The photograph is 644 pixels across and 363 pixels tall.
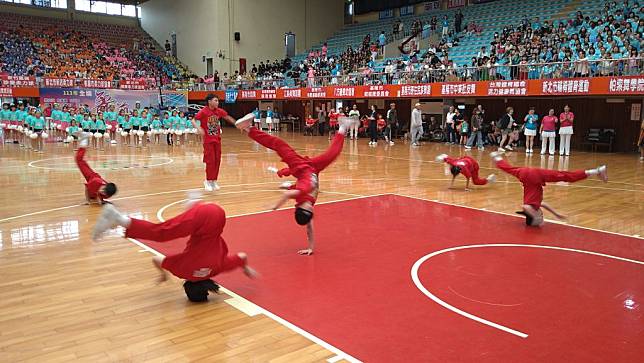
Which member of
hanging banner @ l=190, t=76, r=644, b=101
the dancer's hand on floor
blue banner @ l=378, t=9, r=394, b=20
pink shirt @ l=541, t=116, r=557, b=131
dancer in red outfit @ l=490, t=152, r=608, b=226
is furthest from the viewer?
blue banner @ l=378, t=9, r=394, b=20

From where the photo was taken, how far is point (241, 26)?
38.2 meters

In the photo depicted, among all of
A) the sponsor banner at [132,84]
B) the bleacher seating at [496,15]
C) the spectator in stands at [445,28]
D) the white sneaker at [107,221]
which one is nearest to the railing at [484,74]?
the bleacher seating at [496,15]

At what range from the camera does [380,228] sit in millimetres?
7809

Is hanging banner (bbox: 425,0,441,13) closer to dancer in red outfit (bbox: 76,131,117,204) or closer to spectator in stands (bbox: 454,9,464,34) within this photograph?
spectator in stands (bbox: 454,9,464,34)

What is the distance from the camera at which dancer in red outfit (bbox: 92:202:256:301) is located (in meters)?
4.50

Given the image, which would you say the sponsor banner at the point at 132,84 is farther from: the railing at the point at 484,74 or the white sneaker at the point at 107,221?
the white sneaker at the point at 107,221

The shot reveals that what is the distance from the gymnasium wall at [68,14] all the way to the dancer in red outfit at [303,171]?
39.8m

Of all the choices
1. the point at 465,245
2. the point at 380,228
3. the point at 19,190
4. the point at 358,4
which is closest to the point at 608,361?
the point at 465,245

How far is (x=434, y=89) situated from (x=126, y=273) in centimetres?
1860

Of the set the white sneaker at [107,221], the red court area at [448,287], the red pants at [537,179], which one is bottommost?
the red court area at [448,287]

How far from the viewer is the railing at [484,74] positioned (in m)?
17.1

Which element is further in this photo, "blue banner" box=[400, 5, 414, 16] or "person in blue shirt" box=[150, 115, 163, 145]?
"blue banner" box=[400, 5, 414, 16]

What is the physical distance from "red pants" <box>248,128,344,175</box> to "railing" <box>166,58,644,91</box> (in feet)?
44.9

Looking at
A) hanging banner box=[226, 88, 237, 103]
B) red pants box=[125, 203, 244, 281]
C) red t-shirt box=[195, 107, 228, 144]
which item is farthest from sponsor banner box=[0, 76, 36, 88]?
red pants box=[125, 203, 244, 281]
